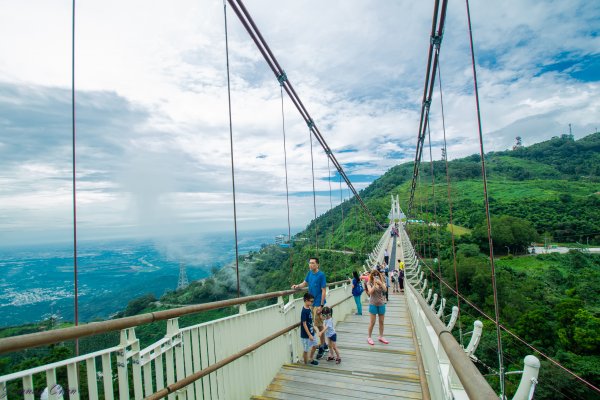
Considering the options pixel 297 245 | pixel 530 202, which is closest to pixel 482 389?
pixel 297 245

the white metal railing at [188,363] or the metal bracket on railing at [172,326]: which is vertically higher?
the metal bracket on railing at [172,326]

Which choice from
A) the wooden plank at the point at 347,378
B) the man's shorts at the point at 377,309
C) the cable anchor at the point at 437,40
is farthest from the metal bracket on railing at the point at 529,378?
the cable anchor at the point at 437,40

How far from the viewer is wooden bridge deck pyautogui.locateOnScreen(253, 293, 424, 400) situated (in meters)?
2.92

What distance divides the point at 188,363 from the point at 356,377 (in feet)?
6.09

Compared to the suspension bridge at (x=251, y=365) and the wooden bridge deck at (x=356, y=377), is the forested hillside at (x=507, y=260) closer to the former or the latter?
the wooden bridge deck at (x=356, y=377)

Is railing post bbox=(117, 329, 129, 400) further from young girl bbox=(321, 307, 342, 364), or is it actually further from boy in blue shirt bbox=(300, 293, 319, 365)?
young girl bbox=(321, 307, 342, 364)

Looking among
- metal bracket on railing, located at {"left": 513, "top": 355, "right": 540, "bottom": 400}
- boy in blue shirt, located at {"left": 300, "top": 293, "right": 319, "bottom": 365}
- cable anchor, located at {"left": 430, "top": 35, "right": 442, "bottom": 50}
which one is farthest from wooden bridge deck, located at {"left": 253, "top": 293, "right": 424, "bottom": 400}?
cable anchor, located at {"left": 430, "top": 35, "right": 442, "bottom": 50}

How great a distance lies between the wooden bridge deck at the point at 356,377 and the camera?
115 inches

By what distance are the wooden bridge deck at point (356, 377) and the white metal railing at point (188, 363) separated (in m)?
0.24

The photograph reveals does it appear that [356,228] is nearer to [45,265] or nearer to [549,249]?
[549,249]

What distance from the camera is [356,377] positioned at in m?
3.20

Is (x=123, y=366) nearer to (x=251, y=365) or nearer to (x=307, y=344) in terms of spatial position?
(x=251, y=365)

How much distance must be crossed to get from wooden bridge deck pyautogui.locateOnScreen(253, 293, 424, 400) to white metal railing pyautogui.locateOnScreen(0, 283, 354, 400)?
0.79ft

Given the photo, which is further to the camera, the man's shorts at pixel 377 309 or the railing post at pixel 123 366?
the man's shorts at pixel 377 309
